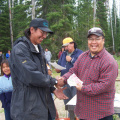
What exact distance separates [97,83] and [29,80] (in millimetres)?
865

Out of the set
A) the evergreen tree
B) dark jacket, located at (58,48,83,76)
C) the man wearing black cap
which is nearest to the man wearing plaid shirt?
the man wearing black cap

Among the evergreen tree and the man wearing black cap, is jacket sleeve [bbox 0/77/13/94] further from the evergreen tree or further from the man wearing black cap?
the evergreen tree

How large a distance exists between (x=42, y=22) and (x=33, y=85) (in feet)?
2.80

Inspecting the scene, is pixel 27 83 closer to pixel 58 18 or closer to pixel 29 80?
pixel 29 80

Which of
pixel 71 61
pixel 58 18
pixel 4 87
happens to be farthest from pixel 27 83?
pixel 58 18

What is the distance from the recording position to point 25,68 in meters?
1.95

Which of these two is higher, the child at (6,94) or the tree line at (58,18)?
the tree line at (58,18)

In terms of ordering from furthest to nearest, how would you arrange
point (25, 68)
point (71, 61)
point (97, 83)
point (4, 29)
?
point (4, 29), point (71, 61), point (97, 83), point (25, 68)

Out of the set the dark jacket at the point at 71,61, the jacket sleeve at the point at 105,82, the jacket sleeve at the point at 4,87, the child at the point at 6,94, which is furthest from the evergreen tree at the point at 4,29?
the jacket sleeve at the point at 105,82

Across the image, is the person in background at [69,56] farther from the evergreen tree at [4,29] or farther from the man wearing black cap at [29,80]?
the evergreen tree at [4,29]

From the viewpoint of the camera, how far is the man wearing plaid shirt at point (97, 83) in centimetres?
204

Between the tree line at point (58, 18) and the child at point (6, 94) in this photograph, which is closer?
the child at point (6, 94)

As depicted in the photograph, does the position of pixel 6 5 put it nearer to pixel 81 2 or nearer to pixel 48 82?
pixel 81 2

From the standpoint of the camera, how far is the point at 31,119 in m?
2.07
